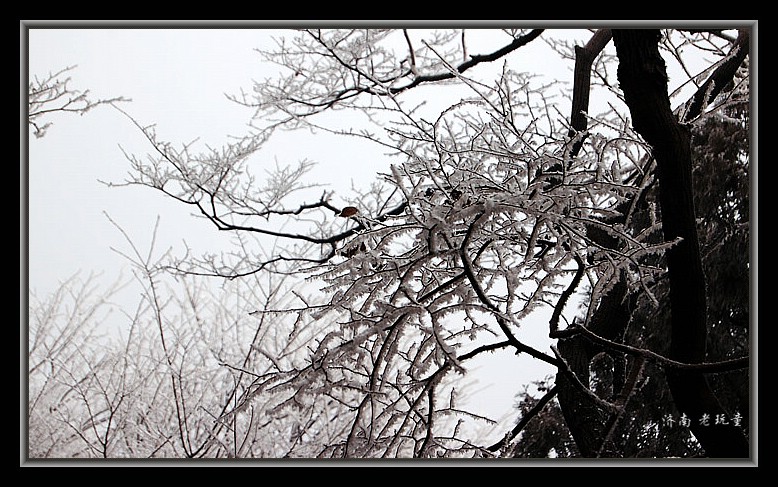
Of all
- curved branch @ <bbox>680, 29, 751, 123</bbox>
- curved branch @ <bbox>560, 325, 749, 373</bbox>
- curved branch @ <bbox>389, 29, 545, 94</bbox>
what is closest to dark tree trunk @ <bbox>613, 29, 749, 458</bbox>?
curved branch @ <bbox>560, 325, 749, 373</bbox>

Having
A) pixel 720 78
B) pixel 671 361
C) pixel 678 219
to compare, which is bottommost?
pixel 671 361

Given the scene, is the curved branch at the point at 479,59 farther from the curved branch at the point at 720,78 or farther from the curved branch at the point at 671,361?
the curved branch at the point at 671,361

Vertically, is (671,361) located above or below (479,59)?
below

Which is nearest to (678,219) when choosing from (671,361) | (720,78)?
(671,361)

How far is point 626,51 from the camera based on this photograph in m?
1.58

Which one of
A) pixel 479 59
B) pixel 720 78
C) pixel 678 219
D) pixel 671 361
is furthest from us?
pixel 479 59

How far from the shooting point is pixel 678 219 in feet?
5.38

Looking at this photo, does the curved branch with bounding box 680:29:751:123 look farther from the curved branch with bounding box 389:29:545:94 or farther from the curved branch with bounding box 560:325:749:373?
the curved branch with bounding box 560:325:749:373

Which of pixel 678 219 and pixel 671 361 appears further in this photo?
pixel 678 219

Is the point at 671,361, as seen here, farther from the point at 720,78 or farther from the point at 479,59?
the point at 479,59

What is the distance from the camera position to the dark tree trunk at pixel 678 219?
5.18ft

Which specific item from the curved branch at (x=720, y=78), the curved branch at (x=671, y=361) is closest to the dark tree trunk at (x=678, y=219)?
the curved branch at (x=671, y=361)
